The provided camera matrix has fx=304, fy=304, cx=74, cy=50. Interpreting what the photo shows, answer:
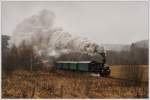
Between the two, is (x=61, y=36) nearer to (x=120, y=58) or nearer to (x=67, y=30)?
(x=67, y=30)

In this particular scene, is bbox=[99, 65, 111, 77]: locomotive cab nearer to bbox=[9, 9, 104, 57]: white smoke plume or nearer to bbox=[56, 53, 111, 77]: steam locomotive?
bbox=[56, 53, 111, 77]: steam locomotive

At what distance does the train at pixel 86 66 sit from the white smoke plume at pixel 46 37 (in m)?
0.10

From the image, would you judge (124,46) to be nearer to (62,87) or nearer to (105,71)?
(105,71)

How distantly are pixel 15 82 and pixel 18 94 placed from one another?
0.40ft

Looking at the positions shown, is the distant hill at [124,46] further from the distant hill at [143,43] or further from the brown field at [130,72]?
the brown field at [130,72]

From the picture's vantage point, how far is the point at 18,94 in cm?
300

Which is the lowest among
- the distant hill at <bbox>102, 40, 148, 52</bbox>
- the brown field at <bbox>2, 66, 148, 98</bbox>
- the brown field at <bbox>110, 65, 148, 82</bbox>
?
the brown field at <bbox>2, 66, 148, 98</bbox>

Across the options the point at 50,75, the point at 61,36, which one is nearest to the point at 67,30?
the point at 61,36

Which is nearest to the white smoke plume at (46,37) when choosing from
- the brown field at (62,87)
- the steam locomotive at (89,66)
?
the steam locomotive at (89,66)

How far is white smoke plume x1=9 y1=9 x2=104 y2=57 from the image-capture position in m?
3.00

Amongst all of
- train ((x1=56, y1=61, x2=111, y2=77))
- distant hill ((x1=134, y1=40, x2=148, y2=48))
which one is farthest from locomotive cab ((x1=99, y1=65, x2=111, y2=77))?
distant hill ((x1=134, y1=40, x2=148, y2=48))

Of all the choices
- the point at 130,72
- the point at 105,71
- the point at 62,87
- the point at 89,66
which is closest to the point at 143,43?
the point at 130,72

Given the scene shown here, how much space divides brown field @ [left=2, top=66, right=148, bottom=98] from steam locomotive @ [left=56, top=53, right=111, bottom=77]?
61 millimetres

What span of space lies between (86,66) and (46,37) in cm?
49
